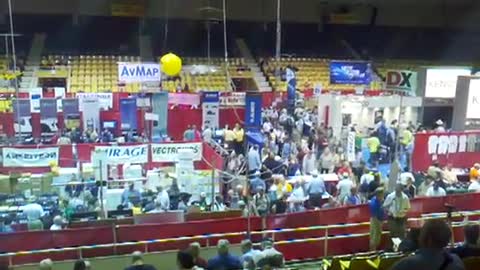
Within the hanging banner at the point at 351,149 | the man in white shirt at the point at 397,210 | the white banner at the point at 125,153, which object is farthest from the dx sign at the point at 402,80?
the white banner at the point at 125,153

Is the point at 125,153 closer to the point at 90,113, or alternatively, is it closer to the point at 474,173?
the point at 90,113

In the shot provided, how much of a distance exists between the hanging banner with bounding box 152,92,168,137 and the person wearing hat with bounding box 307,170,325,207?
749 centimetres

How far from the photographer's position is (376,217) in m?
10.1

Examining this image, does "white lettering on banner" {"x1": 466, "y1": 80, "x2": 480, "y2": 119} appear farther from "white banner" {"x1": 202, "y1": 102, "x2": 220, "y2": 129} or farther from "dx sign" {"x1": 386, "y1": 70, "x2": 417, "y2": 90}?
"white banner" {"x1": 202, "y1": 102, "x2": 220, "y2": 129}

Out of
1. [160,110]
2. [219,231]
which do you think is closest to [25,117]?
[160,110]

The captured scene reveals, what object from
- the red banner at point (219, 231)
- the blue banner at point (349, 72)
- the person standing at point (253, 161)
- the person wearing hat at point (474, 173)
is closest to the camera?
the red banner at point (219, 231)

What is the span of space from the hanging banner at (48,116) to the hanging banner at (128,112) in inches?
78.0

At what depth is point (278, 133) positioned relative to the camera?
18672 millimetres

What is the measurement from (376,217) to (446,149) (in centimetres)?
574

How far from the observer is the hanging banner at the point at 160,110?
18516mm

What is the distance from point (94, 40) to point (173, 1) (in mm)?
4223

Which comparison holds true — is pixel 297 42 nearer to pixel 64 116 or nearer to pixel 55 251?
pixel 64 116

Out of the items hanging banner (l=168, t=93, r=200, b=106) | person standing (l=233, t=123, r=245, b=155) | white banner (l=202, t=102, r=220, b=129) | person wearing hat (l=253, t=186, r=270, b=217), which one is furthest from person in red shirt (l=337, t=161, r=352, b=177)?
hanging banner (l=168, t=93, r=200, b=106)

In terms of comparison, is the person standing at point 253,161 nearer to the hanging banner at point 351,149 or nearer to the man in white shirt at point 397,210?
the hanging banner at point 351,149
